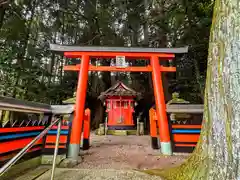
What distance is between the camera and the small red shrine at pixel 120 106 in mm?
10766

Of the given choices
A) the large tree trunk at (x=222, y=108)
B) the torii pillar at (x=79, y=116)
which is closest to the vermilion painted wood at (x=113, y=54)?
the torii pillar at (x=79, y=116)

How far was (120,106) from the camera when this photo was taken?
36.5 ft

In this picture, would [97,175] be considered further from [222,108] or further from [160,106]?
[160,106]

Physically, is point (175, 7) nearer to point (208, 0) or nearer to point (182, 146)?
point (208, 0)

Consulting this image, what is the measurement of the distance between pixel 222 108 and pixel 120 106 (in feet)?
31.5

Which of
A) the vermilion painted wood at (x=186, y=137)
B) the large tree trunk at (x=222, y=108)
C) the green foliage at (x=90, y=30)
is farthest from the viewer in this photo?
the green foliage at (x=90, y=30)

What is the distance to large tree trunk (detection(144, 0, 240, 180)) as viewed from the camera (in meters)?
1.51

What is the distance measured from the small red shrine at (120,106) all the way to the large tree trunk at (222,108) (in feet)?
29.4

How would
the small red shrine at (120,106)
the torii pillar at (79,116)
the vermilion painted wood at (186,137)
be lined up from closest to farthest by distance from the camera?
the torii pillar at (79,116) < the vermilion painted wood at (186,137) < the small red shrine at (120,106)

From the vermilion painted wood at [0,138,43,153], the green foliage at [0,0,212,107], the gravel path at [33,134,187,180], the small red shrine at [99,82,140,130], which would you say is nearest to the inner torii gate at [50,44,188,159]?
the gravel path at [33,134,187,180]

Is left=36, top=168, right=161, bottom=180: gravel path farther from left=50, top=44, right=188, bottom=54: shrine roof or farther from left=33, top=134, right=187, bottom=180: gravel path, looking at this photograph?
left=50, top=44, right=188, bottom=54: shrine roof

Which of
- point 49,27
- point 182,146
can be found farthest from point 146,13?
point 182,146

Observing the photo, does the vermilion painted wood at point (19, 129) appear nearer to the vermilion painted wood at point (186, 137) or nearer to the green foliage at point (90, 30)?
the vermilion painted wood at point (186, 137)

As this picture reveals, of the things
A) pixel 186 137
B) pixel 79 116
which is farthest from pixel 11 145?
pixel 186 137
